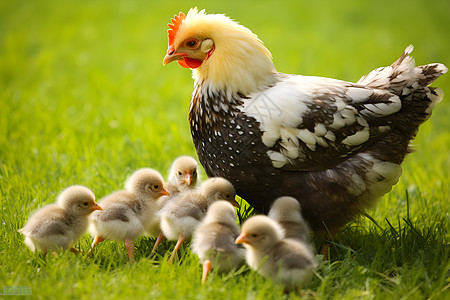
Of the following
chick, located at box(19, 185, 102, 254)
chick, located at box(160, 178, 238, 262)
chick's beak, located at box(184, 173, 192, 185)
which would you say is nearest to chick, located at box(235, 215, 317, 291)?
chick, located at box(160, 178, 238, 262)

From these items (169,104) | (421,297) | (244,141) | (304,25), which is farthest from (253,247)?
(304,25)

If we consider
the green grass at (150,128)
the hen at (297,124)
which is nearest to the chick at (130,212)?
the green grass at (150,128)

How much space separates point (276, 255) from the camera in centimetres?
336

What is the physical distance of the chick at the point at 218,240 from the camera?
3484 mm

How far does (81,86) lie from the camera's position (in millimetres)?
8672

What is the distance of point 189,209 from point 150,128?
3267 millimetres

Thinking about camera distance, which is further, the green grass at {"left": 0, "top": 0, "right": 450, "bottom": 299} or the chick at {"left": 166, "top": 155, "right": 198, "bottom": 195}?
the chick at {"left": 166, "top": 155, "right": 198, "bottom": 195}

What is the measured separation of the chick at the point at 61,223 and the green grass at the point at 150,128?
0.12 metres

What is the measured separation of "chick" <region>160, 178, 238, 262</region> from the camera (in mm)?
3814

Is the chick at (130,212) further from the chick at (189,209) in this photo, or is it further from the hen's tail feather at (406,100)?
the hen's tail feather at (406,100)

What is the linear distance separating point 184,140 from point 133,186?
8.63 feet

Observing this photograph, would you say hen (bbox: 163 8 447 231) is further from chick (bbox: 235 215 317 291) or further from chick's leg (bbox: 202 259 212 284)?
chick's leg (bbox: 202 259 212 284)

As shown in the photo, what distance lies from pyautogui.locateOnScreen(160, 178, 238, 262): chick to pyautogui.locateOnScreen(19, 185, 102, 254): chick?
49 centimetres

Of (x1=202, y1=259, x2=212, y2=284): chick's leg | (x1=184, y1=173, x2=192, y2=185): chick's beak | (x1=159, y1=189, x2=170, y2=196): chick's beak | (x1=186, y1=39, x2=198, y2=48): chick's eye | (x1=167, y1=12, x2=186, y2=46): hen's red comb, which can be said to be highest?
(x1=167, y1=12, x2=186, y2=46): hen's red comb
